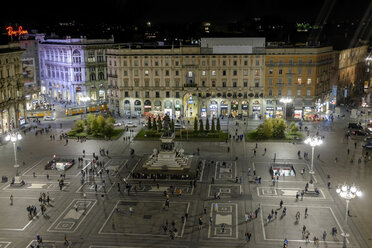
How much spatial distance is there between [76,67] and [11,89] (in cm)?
3105

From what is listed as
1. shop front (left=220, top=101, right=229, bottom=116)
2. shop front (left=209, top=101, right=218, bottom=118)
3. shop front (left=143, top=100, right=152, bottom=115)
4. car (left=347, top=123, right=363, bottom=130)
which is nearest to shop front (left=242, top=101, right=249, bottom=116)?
shop front (left=220, top=101, right=229, bottom=116)

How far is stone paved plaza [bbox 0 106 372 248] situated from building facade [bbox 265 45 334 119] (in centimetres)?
2836

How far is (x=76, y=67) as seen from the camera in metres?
127

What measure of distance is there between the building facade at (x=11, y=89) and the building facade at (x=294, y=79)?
184 feet

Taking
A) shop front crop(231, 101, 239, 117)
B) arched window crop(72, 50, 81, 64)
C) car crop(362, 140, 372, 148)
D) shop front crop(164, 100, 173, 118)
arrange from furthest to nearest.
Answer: arched window crop(72, 50, 81, 64) → shop front crop(164, 100, 173, 118) → shop front crop(231, 101, 239, 117) → car crop(362, 140, 372, 148)

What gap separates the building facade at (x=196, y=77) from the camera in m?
108

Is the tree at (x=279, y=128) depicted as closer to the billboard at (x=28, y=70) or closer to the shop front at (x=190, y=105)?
the shop front at (x=190, y=105)

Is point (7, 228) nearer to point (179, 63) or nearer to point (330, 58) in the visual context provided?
point (179, 63)

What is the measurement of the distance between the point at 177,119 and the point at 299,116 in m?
28.6

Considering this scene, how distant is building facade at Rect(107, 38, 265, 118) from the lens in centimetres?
10794

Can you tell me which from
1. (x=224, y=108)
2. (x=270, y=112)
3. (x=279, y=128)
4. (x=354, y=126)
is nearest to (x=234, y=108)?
(x=224, y=108)

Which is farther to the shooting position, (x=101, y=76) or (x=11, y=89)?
(x=101, y=76)

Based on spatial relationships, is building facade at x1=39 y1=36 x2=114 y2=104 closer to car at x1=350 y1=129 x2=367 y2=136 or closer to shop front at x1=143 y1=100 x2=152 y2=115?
shop front at x1=143 y1=100 x2=152 y2=115

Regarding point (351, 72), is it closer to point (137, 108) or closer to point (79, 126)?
point (137, 108)
